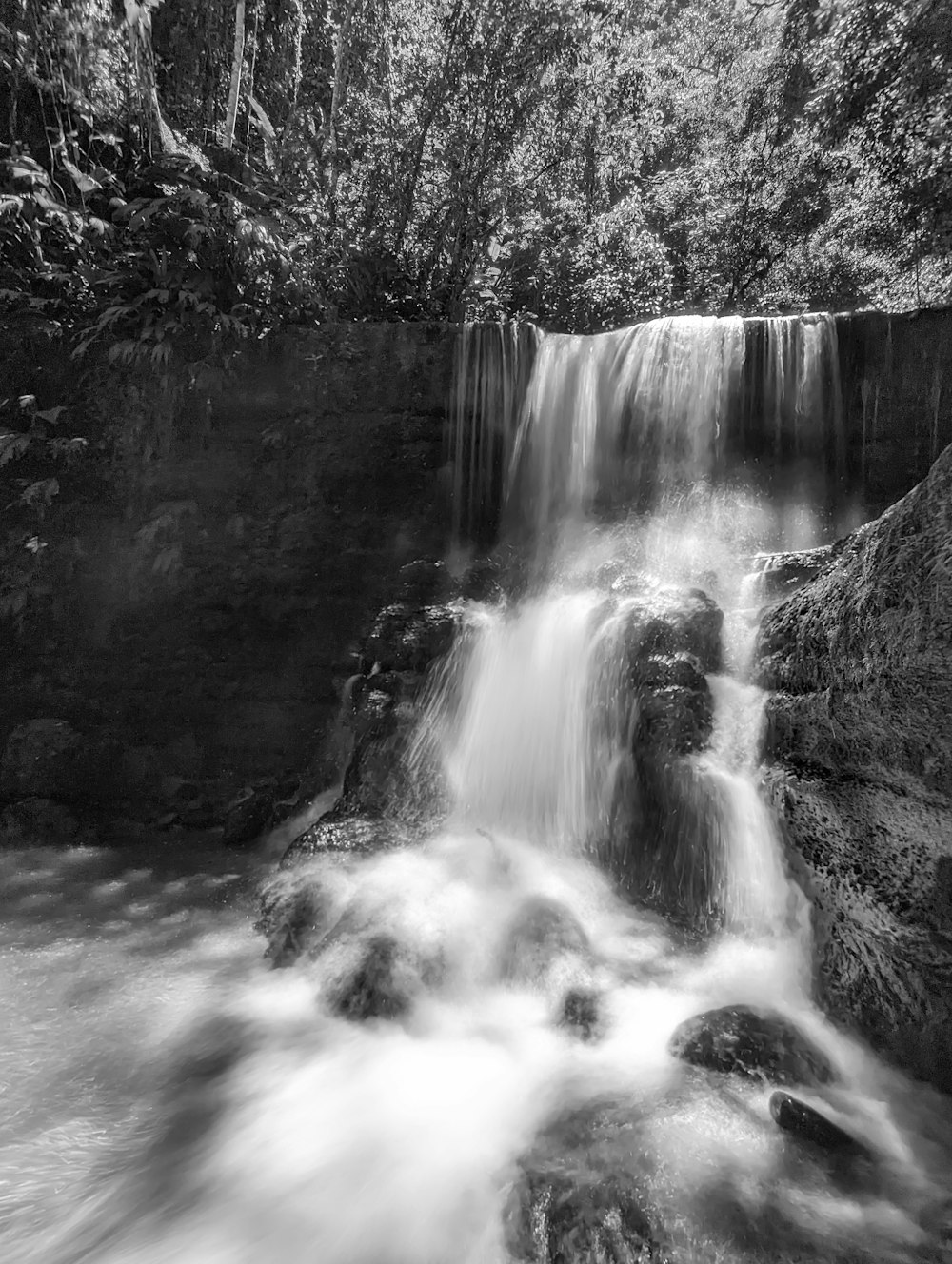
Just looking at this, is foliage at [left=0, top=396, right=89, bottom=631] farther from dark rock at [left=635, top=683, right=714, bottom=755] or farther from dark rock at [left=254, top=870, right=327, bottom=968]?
dark rock at [left=635, top=683, right=714, bottom=755]

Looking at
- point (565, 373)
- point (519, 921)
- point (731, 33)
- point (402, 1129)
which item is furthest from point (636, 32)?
point (402, 1129)

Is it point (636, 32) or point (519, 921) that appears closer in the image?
point (519, 921)

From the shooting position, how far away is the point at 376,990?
3.88 m

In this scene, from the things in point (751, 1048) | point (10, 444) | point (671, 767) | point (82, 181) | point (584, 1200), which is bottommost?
point (584, 1200)

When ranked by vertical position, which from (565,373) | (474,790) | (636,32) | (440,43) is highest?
(636,32)

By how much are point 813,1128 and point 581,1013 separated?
3.96ft

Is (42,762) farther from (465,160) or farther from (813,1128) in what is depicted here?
(465,160)

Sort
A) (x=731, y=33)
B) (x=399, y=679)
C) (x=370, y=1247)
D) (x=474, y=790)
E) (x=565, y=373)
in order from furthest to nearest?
(x=731, y=33) → (x=565, y=373) → (x=399, y=679) → (x=474, y=790) → (x=370, y=1247)

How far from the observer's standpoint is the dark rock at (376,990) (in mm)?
3820

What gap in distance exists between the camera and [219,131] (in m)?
10.3

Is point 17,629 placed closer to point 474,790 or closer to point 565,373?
point 474,790

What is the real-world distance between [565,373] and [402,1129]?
6992 millimetres

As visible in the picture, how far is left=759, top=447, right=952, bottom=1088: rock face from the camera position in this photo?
9.30 feet

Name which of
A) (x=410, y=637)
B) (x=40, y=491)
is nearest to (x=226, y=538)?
(x=40, y=491)
